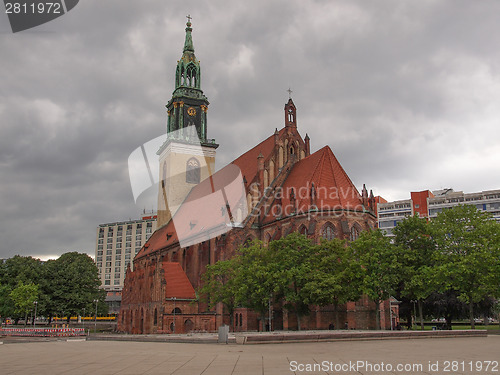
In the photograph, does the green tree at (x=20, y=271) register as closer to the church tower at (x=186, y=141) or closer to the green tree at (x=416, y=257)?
the church tower at (x=186, y=141)

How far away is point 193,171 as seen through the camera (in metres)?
76.3

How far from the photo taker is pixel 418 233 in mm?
40156

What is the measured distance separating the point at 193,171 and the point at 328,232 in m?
35.8

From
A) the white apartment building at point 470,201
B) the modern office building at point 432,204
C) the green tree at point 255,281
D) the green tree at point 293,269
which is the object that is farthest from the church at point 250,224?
the white apartment building at point 470,201

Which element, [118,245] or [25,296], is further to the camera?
[118,245]

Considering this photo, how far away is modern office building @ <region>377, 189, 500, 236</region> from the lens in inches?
4695

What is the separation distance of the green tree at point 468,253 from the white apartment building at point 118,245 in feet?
501

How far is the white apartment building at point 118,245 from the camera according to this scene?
18500 cm

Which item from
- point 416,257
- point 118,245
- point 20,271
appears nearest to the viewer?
point 416,257

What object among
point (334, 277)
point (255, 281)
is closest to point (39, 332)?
point (255, 281)

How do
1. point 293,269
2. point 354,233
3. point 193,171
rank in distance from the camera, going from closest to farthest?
point 293,269
point 354,233
point 193,171

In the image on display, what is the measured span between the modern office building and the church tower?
61542mm

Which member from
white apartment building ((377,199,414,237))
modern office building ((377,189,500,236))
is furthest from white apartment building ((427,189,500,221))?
white apartment building ((377,199,414,237))

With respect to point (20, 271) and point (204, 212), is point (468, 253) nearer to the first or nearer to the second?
point (204, 212)
